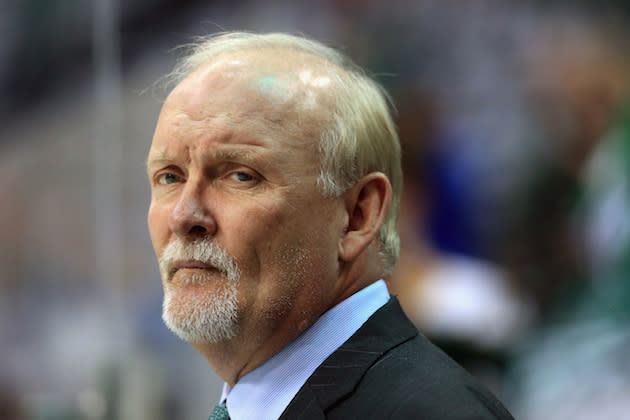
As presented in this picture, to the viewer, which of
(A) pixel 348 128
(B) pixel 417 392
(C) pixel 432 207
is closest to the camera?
(B) pixel 417 392

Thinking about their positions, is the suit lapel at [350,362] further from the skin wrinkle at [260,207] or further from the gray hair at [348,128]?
the gray hair at [348,128]

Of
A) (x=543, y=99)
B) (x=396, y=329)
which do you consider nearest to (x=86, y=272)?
(x=543, y=99)

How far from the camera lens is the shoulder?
4.72 ft

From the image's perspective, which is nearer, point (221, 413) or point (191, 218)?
point (191, 218)

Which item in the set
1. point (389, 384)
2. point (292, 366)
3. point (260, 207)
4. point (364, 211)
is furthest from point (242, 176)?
point (389, 384)

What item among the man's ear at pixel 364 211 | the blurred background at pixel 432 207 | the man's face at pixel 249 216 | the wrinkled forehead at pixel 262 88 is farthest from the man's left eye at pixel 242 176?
the blurred background at pixel 432 207

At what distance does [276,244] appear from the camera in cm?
166

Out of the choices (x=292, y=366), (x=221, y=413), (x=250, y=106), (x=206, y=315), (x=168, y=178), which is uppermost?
(x=250, y=106)

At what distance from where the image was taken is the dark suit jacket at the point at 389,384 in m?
1.46

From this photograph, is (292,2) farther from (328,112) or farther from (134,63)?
(328,112)

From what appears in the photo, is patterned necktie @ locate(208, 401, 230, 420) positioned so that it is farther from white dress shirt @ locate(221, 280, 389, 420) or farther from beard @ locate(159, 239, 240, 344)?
beard @ locate(159, 239, 240, 344)

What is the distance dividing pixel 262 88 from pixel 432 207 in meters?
2.14

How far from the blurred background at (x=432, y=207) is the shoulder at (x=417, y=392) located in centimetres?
197

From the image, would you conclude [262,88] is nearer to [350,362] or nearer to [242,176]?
[242,176]
